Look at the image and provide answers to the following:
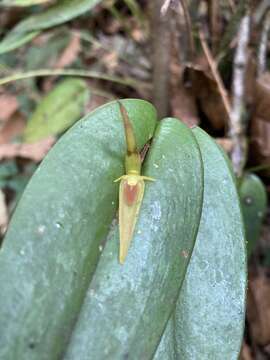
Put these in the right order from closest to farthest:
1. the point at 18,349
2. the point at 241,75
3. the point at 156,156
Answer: the point at 18,349 → the point at 156,156 → the point at 241,75

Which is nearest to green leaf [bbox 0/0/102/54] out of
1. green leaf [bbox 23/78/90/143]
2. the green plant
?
green leaf [bbox 23/78/90/143]

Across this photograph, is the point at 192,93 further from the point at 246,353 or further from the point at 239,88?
the point at 246,353

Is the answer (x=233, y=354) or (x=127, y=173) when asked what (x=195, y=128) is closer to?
(x=127, y=173)

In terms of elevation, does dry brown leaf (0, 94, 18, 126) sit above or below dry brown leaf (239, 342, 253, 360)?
above

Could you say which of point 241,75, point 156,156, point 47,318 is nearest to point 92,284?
point 47,318

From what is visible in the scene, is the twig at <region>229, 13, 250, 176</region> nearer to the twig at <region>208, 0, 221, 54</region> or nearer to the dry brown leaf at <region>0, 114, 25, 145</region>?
the twig at <region>208, 0, 221, 54</region>

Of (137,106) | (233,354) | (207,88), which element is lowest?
(233,354)

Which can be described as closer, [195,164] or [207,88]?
[195,164]
